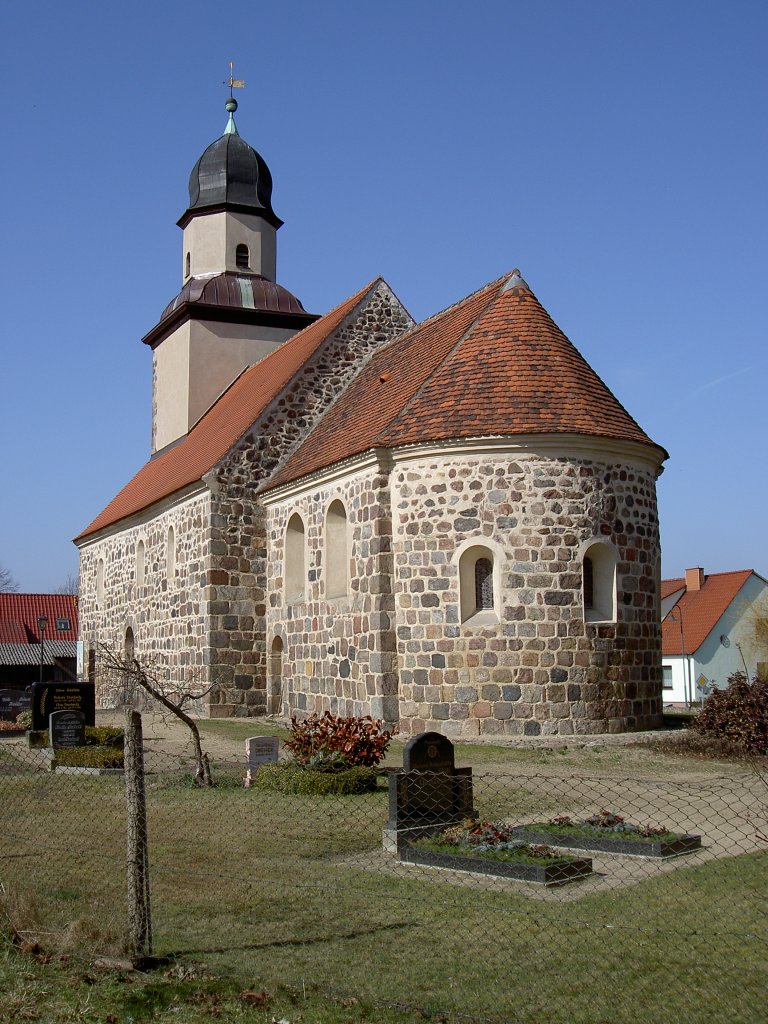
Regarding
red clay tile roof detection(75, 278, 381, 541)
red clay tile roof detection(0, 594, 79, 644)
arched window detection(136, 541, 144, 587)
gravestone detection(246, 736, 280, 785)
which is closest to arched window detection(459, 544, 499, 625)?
gravestone detection(246, 736, 280, 785)

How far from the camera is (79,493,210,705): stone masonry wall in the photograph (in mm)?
23625

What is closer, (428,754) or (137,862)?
(137,862)

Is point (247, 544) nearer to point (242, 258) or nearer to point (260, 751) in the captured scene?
point (242, 258)

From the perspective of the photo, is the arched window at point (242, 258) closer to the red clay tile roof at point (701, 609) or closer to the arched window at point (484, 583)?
the arched window at point (484, 583)

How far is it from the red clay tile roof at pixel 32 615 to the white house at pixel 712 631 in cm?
2620

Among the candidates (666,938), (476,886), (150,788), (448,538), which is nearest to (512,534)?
(448,538)

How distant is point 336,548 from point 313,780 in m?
9.03

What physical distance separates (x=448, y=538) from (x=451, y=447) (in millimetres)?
1519

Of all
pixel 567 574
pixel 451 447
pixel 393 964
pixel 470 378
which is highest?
pixel 470 378

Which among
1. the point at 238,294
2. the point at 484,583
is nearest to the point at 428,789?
the point at 484,583

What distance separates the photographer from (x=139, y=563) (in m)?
28.8

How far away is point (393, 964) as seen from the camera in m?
6.14

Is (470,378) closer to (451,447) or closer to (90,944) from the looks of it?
(451,447)

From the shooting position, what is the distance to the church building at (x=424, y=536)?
17.7m
